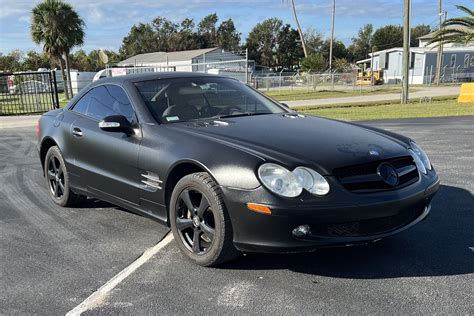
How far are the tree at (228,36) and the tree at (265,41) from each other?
8.09 meters

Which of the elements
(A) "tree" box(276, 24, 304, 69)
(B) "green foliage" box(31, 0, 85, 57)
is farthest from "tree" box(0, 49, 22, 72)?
(A) "tree" box(276, 24, 304, 69)

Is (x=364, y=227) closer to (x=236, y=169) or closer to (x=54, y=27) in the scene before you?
(x=236, y=169)

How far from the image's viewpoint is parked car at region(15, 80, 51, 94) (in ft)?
67.4

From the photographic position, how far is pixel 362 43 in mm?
105125

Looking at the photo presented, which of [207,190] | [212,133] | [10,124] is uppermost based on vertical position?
[212,133]

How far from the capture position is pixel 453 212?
16.5 feet

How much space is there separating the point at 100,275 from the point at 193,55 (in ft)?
186

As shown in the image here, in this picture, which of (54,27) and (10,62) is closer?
(54,27)

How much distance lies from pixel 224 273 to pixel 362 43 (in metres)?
108

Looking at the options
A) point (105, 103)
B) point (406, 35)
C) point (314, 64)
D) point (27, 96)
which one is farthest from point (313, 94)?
point (105, 103)

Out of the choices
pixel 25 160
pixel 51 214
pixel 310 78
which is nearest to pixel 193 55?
pixel 310 78

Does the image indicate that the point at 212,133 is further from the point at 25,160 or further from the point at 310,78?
the point at 310,78

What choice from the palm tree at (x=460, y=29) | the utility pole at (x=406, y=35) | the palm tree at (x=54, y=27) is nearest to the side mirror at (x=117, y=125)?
the utility pole at (x=406, y=35)

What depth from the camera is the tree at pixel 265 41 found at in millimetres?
93188
